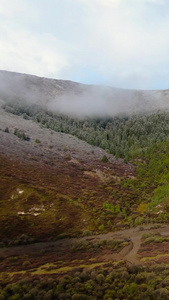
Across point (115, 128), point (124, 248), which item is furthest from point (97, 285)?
point (115, 128)

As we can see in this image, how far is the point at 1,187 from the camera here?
6106 centimetres

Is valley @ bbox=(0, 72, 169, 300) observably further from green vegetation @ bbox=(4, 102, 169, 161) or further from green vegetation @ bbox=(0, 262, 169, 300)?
green vegetation @ bbox=(4, 102, 169, 161)

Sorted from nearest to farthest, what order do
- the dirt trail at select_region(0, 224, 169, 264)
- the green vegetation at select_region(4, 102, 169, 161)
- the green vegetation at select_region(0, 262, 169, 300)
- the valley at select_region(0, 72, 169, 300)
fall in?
A: the green vegetation at select_region(0, 262, 169, 300), the valley at select_region(0, 72, 169, 300), the dirt trail at select_region(0, 224, 169, 264), the green vegetation at select_region(4, 102, 169, 161)

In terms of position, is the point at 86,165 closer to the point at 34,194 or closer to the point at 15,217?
the point at 34,194

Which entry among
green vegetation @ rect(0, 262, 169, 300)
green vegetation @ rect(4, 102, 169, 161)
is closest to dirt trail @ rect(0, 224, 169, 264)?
green vegetation @ rect(0, 262, 169, 300)

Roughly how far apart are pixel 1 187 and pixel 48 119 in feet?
300

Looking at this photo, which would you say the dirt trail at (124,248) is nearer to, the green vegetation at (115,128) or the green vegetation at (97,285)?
the green vegetation at (97,285)

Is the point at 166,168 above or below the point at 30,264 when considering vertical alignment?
above

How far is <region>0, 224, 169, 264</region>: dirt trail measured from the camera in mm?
40531

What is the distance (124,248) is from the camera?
143 feet

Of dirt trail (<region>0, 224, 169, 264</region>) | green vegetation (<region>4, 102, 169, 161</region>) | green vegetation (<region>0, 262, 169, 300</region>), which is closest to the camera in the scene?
green vegetation (<region>0, 262, 169, 300</region>)

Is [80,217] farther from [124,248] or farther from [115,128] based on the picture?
[115,128]

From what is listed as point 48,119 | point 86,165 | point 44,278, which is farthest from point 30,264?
point 48,119

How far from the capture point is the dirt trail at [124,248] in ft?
133
